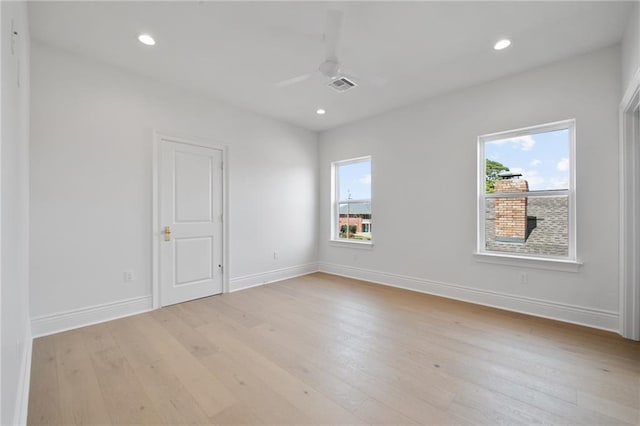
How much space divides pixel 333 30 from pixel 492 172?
2.69 metres

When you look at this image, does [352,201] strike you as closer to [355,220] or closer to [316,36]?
[355,220]

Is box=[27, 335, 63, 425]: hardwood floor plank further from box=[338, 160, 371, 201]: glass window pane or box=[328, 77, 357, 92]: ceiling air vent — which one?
box=[338, 160, 371, 201]: glass window pane

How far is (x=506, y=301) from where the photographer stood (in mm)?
3305

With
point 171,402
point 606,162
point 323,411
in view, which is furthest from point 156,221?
point 606,162

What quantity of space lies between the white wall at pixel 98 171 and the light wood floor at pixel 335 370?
0.55 metres

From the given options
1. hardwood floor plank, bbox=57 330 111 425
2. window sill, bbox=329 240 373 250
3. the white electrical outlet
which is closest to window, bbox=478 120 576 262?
the white electrical outlet

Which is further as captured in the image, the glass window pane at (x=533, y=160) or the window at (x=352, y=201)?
the window at (x=352, y=201)

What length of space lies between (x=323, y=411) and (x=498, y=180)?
3.35 m

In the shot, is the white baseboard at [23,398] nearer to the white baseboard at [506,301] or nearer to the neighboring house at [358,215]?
the white baseboard at [506,301]

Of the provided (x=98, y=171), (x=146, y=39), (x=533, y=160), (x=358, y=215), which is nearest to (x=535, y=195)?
(x=533, y=160)

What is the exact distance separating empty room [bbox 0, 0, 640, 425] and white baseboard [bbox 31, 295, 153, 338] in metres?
0.02

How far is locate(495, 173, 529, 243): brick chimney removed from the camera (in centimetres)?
330

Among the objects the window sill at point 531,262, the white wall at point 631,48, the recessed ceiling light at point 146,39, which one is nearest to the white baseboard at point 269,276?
the window sill at point 531,262

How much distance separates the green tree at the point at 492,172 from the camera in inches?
138
